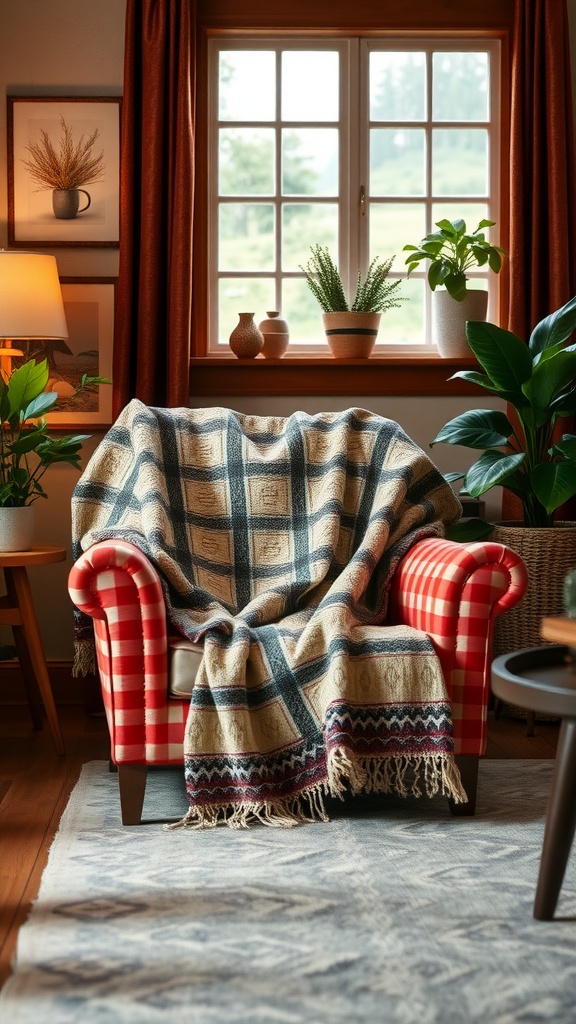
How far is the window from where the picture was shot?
386 cm

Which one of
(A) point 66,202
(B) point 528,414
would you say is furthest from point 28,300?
(B) point 528,414

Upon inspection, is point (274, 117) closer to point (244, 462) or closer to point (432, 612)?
point (244, 462)

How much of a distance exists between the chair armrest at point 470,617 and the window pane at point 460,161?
1.89 m

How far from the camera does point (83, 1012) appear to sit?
59.9 inches

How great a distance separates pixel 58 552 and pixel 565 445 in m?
1.53

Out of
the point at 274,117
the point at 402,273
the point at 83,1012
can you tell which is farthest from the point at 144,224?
the point at 83,1012

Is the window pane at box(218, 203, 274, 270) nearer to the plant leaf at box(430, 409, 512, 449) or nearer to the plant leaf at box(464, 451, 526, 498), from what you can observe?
the plant leaf at box(430, 409, 512, 449)

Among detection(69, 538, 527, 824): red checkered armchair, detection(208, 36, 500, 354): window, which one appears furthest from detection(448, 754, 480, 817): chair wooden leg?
detection(208, 36, 500, 354): window

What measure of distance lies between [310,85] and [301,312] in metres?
0.80

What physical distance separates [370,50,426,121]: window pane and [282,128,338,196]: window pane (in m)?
0.19

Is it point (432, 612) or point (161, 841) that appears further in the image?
point (432, 612)

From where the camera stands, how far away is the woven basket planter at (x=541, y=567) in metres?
3.31

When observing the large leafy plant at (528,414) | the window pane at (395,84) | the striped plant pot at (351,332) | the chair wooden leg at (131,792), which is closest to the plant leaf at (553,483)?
the large leafy plant at (528,414)

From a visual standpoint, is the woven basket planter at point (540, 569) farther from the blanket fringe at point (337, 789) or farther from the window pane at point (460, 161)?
the window pane at point (460, 161)
